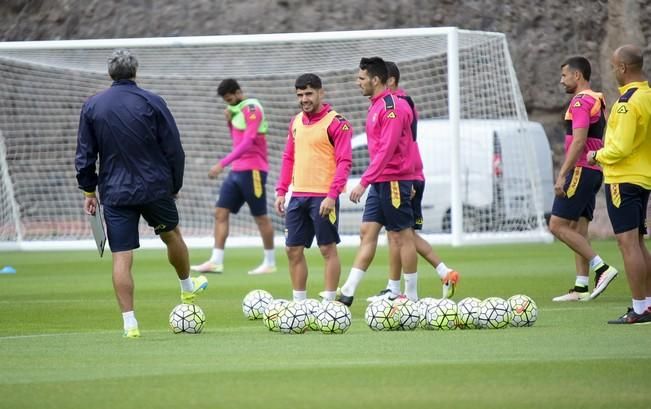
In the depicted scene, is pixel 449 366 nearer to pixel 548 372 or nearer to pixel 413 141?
A: pixel 548 372

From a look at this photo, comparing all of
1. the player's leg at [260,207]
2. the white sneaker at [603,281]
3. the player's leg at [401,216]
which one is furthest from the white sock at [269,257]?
the white sneaker at [603,281]

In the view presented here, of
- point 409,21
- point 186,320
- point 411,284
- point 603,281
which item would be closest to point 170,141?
point 186,320

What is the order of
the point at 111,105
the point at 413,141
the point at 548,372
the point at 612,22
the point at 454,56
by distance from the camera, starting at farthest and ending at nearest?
the point at 612,22 → the point at 454,56 → the point at 413,141 → the point at 111,105 → the point at 548,372

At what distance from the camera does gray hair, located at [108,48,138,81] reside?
981 centimetres

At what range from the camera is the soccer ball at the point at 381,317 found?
32.4 feet

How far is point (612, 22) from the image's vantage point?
27578 mm

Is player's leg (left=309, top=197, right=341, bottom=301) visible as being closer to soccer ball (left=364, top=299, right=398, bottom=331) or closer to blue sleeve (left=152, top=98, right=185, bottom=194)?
soccer ball (left=364, top=299, right=398, bottom=331)

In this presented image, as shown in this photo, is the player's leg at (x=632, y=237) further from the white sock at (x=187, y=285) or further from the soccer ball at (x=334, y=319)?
the white sock at (x=187, y=285)

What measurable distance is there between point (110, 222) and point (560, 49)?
64.8ft

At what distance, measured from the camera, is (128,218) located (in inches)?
388

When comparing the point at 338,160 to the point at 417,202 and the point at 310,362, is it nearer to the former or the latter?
the point at 417,202

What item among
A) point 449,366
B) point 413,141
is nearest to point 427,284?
point 413,141

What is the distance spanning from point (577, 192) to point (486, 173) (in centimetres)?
1127

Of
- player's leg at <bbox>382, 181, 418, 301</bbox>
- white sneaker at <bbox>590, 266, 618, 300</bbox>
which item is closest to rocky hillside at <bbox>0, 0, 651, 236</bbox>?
white sneaker at <bbox>590, 266, 618, 300</bbox>
